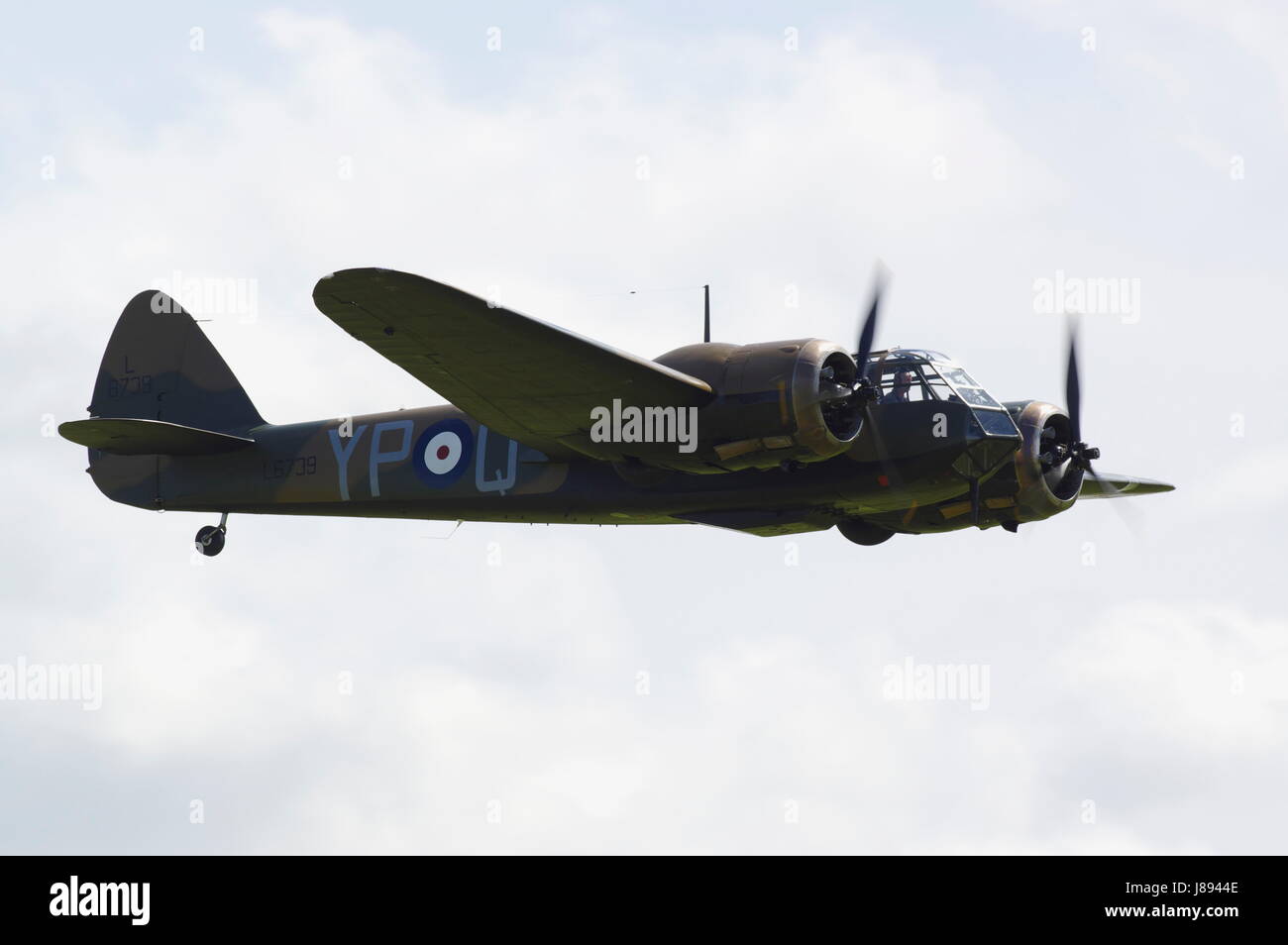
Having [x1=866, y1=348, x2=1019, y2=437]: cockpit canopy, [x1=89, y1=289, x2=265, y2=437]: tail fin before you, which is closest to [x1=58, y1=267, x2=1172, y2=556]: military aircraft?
[x1=866, y1=348, x2=1019, y2=437]: cockpit canopy

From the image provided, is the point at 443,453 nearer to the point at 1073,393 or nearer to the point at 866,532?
the point at 866,532

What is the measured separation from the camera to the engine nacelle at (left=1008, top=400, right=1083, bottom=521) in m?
22.7

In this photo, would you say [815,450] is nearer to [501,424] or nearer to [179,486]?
[501,424]

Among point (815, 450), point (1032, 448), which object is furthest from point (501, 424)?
point (1032, 448)

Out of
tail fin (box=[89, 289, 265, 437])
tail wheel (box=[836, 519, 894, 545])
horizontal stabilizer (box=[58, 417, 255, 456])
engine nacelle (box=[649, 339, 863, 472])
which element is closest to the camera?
engine nacelle (box=[649, 339, 863, 472])

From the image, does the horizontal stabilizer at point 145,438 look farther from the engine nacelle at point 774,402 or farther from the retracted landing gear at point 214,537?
the engine nacelle at point 774,402

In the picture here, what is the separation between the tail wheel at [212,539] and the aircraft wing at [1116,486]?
43.7 ft

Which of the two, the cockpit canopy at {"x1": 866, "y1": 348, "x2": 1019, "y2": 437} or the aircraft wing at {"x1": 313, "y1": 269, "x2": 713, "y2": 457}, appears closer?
the aircraft wing at {"x1": 313, "y1": 269, "x2": 713, "y2": 457}

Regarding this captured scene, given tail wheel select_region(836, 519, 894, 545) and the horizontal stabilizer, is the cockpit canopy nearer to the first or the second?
tail wheel select_region(836, 519, 894, 545)

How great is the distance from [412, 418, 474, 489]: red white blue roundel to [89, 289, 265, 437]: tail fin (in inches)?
185

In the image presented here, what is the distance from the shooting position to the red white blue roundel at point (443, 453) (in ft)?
76.0

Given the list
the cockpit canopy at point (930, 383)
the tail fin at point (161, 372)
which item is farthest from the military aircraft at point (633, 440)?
the tail fin at point (161, 372)

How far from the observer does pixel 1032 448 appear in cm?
2272

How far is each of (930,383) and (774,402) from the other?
2.30 m
